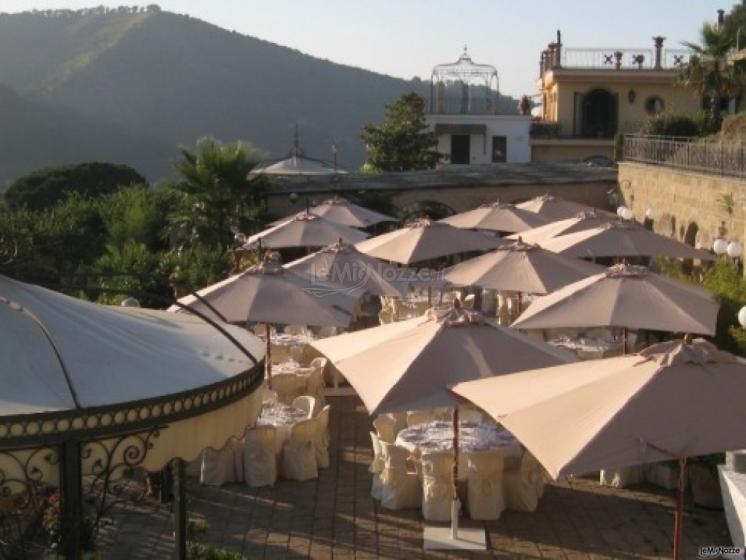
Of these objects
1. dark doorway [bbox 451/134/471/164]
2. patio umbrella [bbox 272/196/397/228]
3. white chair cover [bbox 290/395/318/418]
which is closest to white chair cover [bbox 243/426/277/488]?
white chair cover [bbox 290/395/318/418]

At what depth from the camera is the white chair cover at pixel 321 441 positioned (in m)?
11.1

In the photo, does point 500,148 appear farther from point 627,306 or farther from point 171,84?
point 171,84

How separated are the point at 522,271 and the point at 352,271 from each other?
7.85 ft

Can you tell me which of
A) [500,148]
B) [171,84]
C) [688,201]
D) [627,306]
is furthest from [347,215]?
[171,84]

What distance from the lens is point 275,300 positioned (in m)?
12.4

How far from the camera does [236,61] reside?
116 m

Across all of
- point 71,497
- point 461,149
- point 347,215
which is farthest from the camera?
point 461,149

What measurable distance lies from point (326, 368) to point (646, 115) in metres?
38.5

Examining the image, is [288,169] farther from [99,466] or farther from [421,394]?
[99,466]

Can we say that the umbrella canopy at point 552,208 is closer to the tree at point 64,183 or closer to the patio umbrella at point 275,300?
the patio umbrella at point 275,300

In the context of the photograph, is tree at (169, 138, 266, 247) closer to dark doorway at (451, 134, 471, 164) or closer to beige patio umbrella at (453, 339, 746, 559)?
beige patio umbrella at (453, 339, 746, 559)

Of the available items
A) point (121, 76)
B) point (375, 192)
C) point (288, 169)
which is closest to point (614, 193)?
point (375, 192)

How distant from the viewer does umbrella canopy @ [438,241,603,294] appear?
14000 mm

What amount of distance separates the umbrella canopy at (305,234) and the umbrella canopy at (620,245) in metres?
4.62
